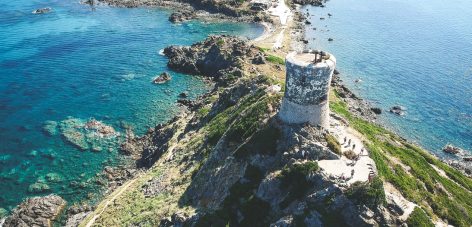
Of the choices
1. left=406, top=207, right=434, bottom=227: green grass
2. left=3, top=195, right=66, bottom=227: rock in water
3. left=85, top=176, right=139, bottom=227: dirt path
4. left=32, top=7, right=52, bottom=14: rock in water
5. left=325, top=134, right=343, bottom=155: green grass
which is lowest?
left=3, top=195, right=66, bottom=227: rock in water

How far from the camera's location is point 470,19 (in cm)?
17600

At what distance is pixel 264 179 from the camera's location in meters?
44.3

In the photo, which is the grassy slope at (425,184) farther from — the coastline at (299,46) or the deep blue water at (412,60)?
the coastline at (299,46)

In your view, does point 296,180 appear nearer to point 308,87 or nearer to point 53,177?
point 308,87

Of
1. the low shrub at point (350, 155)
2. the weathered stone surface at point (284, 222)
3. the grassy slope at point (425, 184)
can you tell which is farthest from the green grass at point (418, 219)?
the weathered stone surface at point (284, 222)

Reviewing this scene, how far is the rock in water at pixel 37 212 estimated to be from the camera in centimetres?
6282

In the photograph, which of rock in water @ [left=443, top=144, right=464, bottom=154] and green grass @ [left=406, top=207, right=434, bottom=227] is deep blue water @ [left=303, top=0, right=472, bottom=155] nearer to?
rock in water @ [left=443, top=144, right=464, bottom=154]

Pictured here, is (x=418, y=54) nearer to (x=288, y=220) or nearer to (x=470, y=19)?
(x=470, y=19)

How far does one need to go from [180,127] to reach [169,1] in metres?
123

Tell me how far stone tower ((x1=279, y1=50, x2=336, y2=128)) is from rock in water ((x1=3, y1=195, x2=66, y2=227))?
Result: 140 feet

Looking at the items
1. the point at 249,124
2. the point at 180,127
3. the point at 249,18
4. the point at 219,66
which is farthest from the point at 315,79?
the point at 249,18

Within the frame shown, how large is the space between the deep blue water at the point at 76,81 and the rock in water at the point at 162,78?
6.60ft

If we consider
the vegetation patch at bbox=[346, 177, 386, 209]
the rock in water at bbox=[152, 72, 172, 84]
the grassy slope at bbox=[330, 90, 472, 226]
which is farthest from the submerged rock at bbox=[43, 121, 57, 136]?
the vegetation patch at bbox=[346, 177, 386, 209]

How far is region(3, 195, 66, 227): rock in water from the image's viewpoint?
206 ft
